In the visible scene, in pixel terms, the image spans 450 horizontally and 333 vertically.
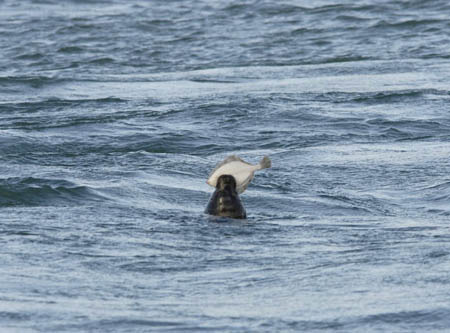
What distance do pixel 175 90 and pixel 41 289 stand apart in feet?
35.3

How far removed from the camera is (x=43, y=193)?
10.7m

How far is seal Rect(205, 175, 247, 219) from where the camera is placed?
919 centimetres

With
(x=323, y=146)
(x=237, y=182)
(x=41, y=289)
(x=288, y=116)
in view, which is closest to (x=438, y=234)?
(x=237, y=182)

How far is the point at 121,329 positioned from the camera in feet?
22.0

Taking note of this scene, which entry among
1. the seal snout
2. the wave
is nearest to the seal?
the seal snout

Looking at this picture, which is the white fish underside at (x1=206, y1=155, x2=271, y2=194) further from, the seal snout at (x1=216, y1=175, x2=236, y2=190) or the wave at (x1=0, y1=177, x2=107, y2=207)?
the wave at (x1=0, y1=177, x2=107, y2=207)

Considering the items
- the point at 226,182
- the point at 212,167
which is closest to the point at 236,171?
the point at 226,182

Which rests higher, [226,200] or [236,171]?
[236,171]

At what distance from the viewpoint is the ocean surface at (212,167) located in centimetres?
725

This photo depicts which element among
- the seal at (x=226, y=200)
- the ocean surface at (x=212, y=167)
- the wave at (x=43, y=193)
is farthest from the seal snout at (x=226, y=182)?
the wave at (x=43, y=193)

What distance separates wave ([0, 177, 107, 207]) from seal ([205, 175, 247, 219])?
5.14ft

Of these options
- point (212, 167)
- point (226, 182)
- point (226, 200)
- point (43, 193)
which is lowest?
point (212, 167)

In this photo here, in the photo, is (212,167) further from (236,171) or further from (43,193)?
(236,171)

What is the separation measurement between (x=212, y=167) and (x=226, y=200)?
328 cm
